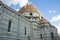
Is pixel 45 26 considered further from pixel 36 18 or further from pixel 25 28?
pixel 25 28

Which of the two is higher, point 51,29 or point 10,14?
point 10,14

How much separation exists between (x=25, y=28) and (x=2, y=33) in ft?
22.8

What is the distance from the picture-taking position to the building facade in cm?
1282

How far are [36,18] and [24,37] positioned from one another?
843 cm

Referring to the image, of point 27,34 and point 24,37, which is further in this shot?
point 27,34

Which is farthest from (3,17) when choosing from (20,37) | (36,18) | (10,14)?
(36,18)

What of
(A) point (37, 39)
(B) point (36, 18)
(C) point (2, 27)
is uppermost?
(B) point (36, 18)

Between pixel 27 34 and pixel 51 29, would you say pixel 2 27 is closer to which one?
pixel 27 34

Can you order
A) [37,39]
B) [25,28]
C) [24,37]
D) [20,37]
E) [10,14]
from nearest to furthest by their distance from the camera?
1. [10,14]
2. [20,37]
3. [24,37]
4. [25,28]
5. [37,39]

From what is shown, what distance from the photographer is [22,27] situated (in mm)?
17094

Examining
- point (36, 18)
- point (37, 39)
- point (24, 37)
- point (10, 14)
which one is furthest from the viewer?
point (36, 18)

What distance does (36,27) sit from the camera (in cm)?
2133

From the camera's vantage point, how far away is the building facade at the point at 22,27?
12820 millimetres

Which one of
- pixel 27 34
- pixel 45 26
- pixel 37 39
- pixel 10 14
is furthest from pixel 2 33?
pixel 45 26
